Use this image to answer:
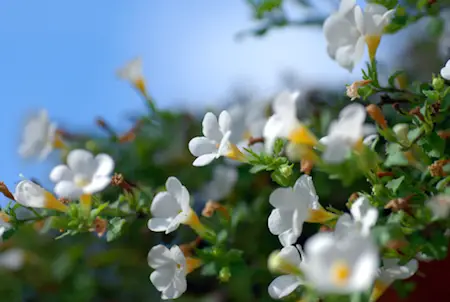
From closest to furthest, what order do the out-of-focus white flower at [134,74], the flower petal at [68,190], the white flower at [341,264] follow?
the white flower at [341,264] → the flower petal at [68,190] → the out-of-focus white flower at [134,74]

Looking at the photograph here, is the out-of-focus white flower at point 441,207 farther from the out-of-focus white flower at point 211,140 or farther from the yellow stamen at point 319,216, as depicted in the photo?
the out-of-focus white flower at point 211,140

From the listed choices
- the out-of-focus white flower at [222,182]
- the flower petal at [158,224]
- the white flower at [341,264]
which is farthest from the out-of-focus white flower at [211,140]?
the out-of-focus white flower at [222,182]

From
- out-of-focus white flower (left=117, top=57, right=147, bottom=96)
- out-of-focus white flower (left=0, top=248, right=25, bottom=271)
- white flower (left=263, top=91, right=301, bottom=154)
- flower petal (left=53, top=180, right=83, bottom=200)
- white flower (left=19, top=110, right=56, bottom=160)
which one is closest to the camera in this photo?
white flower (left=263, top=91, right=301, bottom=154)

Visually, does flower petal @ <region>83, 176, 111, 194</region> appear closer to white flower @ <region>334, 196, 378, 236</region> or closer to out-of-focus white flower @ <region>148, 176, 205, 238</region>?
out-of-focus white flower @ <region>148, 176, 205, 238</region>

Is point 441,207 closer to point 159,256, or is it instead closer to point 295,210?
point 295,210

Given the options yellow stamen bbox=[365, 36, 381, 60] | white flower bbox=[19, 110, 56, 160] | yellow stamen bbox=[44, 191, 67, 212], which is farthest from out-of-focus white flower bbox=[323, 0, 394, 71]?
white flower bbox=[19, 110, 56, 160]
